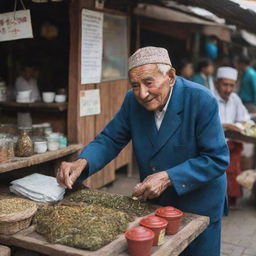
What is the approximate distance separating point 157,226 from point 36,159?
89.0 inches

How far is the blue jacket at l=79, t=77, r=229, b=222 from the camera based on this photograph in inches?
102

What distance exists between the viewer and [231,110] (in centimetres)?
597

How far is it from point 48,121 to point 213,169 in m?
3.18

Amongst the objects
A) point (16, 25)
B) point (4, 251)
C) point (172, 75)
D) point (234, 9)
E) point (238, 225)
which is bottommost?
point (238, 225)

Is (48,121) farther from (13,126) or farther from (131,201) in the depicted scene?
(131,201)

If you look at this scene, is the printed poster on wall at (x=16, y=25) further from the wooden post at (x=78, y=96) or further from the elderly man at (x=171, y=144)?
the elderly man at (x=171, y=144)

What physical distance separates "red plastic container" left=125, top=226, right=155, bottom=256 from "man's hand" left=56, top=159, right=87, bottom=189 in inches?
28.2

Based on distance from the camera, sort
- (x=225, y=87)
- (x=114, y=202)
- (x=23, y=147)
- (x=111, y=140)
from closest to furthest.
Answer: (x=114, y=202) → (x=111, y=140) → (x=23, y=147) → (x=225, y=87)

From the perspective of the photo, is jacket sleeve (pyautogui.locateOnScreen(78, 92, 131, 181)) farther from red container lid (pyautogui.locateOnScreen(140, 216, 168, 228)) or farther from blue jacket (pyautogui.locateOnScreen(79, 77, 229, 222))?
red container lid (pyautogui.locateOnScreen(140, 216, 168, 228))

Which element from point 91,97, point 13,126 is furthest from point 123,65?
point 13,126

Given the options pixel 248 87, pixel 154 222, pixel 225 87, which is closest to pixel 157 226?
pixel 154 222

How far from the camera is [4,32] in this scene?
425 cm

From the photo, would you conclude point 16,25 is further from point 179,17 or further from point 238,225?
point 238,225

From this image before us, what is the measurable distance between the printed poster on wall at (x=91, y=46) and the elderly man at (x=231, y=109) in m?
1.72
